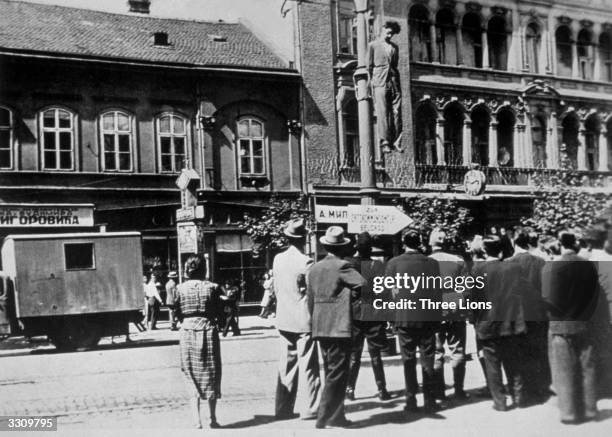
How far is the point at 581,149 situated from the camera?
1623 cm

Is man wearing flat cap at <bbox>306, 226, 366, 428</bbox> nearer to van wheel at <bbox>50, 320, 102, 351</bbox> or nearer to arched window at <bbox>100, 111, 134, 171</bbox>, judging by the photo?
van wheel at <bbox>50, 320, 102, 351</bbox>

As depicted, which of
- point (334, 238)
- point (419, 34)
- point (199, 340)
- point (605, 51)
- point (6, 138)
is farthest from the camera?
point (419, 34)

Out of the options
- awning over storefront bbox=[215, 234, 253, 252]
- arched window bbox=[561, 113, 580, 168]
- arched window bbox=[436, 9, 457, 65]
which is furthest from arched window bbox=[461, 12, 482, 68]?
awning over storefront bbox=[215, 234, 253, 252]

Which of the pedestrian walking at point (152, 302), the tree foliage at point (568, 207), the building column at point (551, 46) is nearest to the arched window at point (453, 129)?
the building column at point (551, 46)

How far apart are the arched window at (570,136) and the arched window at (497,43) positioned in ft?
10.4

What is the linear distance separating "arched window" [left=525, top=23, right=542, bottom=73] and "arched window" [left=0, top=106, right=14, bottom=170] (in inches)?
502

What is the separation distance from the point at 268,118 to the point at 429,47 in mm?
5190

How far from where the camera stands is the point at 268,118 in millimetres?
20531

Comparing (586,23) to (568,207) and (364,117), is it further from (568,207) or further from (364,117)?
(364,117)

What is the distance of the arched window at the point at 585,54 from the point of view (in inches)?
593

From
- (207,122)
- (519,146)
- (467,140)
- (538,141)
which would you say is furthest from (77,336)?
(467,140)

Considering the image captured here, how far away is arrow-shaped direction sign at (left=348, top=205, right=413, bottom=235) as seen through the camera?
25.8 ft

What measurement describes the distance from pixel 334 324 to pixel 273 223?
11.9 meters

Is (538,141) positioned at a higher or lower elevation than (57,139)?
lower
